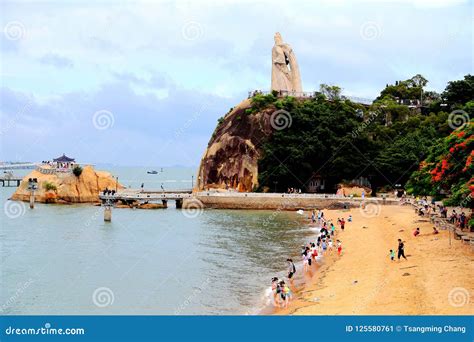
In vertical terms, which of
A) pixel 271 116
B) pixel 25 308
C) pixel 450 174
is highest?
pixel 271 116

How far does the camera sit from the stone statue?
9975cm

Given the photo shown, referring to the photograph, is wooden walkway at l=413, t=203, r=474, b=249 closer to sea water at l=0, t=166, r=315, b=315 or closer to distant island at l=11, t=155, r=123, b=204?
sea water at l=0, t=166, r=315, b=315

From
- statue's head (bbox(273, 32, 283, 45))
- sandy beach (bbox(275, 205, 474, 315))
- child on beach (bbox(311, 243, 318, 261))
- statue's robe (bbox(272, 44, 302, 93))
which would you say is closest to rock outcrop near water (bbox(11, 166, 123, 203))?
statue's robe (bbox(272, 44, 302, 93))

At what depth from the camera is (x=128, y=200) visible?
79.9 meters

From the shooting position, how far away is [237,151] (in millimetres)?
92000

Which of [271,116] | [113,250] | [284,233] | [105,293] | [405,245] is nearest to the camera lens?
[105,293]

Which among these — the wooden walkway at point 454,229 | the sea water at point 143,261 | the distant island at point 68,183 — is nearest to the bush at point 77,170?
the distant island at point 68,183

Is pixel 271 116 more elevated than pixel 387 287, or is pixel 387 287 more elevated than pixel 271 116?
pixel 271 116

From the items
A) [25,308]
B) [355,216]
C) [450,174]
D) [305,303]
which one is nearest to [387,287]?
[305,303]

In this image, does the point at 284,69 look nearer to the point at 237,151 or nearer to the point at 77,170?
the point at 237,151

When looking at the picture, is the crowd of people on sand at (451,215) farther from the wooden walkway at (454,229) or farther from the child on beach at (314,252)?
the child on beach at (314,252)

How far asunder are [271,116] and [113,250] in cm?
4992

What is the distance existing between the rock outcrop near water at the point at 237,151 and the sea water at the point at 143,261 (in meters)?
21.1

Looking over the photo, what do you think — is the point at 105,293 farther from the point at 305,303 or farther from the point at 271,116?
the point at 271,116
